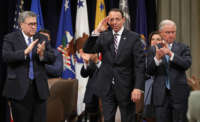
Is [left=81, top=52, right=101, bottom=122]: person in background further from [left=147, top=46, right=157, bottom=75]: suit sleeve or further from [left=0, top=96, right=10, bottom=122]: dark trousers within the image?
[left=0, top=96, right=10, bottom=122]: dark trousers

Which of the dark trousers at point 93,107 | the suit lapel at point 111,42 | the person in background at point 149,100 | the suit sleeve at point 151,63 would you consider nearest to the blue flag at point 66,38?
the dark trousers at point 93,107

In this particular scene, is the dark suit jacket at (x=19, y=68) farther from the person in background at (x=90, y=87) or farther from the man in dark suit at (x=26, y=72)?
the person in background at (x=90, y=87)

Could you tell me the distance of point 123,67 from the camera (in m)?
3.94

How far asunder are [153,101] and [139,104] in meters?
1.60

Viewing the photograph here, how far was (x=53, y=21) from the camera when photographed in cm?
771

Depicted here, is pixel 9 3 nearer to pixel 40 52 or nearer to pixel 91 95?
pixel 91 95

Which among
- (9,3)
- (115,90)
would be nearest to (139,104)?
(115,90)

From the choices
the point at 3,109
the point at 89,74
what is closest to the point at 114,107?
the point at 89,74

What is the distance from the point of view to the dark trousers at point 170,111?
13.4 feet

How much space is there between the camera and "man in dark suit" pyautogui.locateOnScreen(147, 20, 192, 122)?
4.10 metres

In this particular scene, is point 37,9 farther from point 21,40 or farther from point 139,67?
point 139,67

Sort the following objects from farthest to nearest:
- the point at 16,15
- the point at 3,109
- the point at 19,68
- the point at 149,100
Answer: the point at 16,15
the point at 3,109
the point at 149,100
the point at 19,68

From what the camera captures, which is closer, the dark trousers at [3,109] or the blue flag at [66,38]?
the dark trousers at [3,109]

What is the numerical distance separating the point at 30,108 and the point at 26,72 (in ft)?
1.16
